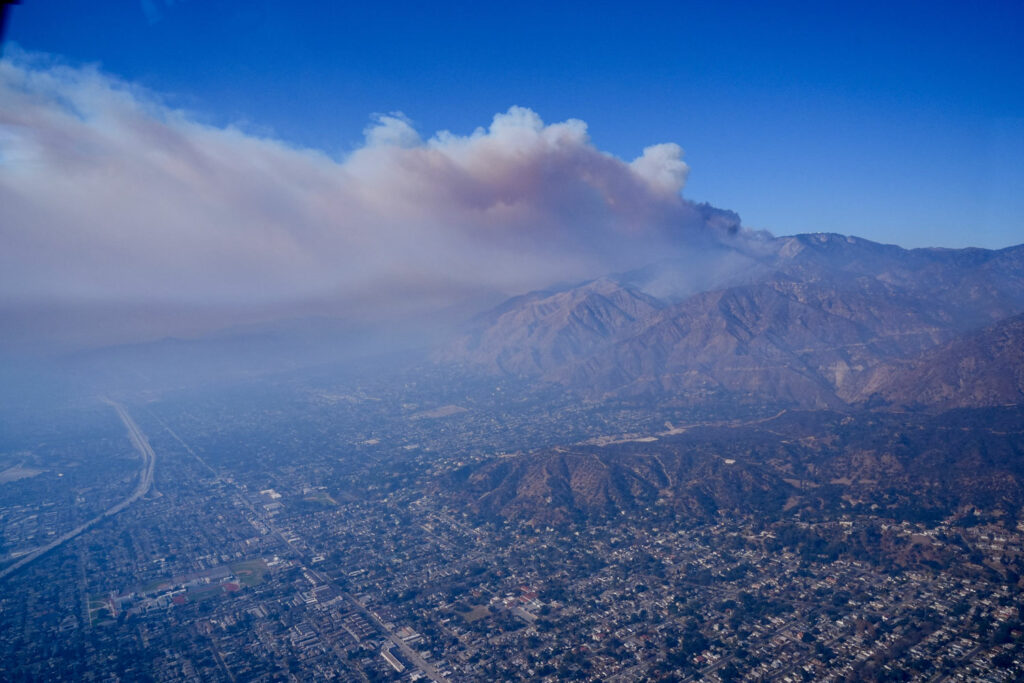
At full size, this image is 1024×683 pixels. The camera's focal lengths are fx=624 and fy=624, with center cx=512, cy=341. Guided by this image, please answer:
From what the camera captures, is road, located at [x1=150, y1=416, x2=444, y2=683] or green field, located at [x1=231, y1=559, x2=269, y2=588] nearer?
road, located at [x1=150, y1=416, x2=444, y2=683]

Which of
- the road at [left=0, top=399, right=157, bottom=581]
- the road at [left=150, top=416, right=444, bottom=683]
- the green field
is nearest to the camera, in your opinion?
the road at [left=150, top=416, right=444, bottom=683]

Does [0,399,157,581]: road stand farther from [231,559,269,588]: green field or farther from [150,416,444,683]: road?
[231,559,269,588]: green field

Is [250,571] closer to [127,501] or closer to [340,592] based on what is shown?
[340,592]

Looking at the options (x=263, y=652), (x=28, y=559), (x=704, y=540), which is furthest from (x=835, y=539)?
(x=28, y=559)

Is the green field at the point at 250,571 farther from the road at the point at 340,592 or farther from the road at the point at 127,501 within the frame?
the road at the point at 127,501

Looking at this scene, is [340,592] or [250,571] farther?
[250,571]

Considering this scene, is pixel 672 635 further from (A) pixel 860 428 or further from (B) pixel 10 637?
(A) pixel 860 428

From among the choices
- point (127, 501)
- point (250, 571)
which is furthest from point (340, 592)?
point (127, 501)

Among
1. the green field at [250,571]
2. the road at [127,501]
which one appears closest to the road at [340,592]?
the green field at [250,571]

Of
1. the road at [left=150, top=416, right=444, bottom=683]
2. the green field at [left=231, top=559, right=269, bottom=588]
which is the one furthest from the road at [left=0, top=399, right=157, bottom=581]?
the green field at [left=231, top=559, right=269, bottom=588]
